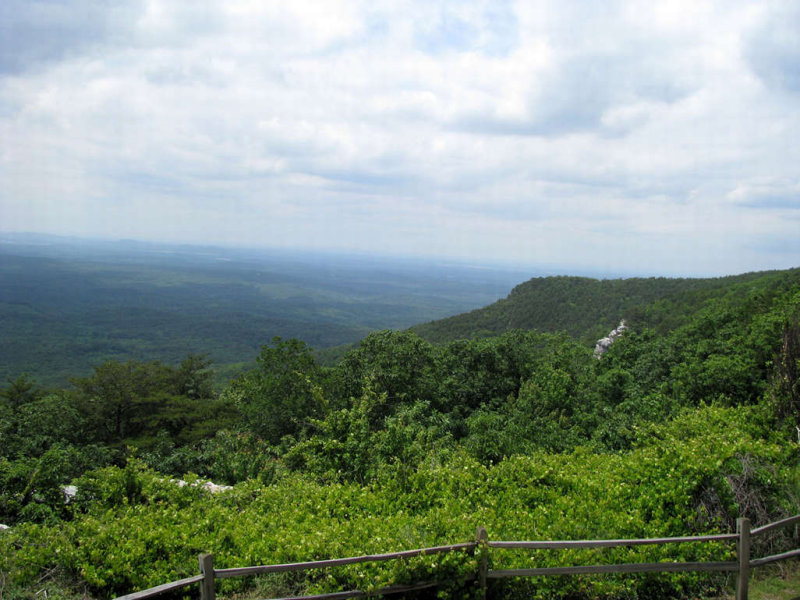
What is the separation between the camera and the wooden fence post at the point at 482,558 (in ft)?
16.4

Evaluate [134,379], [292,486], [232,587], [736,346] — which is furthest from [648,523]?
[134,379]

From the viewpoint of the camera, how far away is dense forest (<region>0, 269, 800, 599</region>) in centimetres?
564

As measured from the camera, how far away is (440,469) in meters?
8.34

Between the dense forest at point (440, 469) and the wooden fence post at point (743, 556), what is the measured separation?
353mm

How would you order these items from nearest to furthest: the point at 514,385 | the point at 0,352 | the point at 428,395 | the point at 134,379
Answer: the point at 428,395 < the point at 514,385 < the point at 134,379 < the point at 0,352

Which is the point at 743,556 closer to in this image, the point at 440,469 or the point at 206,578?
the point at 440,469

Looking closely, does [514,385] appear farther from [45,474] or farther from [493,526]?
[45,474]

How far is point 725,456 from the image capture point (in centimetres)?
696

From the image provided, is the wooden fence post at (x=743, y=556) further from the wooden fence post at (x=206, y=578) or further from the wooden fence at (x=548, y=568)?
the wooden fence post at (x=206, y=578)

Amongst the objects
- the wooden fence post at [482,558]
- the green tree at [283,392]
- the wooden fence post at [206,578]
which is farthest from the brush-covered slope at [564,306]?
the wooden fence post at [206,578]

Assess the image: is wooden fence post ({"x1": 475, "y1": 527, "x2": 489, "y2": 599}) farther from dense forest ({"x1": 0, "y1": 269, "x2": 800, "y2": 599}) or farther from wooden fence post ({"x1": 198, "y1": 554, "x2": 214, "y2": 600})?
wooden fence post ({"x1": 198, "y1": 554, "x2": 214, "y2": 600})

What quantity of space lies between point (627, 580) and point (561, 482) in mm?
2430

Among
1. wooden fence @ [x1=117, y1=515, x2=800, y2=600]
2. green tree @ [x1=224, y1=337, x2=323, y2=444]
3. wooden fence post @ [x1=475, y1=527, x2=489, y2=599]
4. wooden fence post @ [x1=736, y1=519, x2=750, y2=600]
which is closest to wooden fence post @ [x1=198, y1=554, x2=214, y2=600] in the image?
wooden fence @ [x1=117, y1=515, x2=800, y2=600]

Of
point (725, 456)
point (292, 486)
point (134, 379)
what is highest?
point (725, 456)
